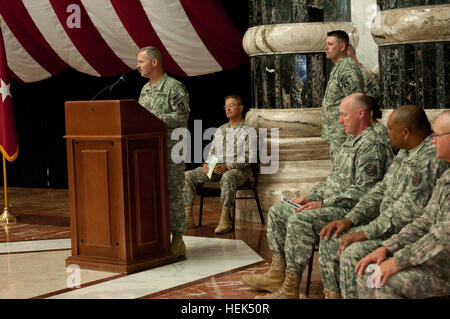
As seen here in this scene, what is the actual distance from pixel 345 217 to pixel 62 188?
6.05 m

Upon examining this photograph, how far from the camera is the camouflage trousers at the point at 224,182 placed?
6367 millimetres

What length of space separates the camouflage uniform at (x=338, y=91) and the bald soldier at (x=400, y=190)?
1980mm

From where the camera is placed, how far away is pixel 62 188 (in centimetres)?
926

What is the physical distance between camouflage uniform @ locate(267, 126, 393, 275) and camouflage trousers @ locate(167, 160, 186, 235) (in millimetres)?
1390

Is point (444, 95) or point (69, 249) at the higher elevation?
point (444, 95)

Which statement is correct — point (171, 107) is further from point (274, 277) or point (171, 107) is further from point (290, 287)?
point (290, 287)

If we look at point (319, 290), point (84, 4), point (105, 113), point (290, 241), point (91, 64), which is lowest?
point (319, 290)

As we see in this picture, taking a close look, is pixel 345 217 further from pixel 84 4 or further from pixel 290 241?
pixel 84 4

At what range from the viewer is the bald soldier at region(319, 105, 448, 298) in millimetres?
3230

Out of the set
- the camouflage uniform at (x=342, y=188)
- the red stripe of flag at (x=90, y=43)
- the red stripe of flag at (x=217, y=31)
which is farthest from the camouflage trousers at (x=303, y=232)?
the red stripe of flag at (x=90, y=43)

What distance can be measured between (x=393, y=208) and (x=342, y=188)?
0.64 meters

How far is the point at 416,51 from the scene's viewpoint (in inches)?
195

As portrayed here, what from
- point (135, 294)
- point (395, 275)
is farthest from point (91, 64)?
point (395, 275)

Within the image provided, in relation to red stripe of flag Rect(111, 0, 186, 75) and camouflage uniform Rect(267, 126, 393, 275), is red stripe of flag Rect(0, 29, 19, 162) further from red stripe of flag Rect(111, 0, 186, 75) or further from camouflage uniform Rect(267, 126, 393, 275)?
camouflage uniform Rect(267, 126, 393, 275)
